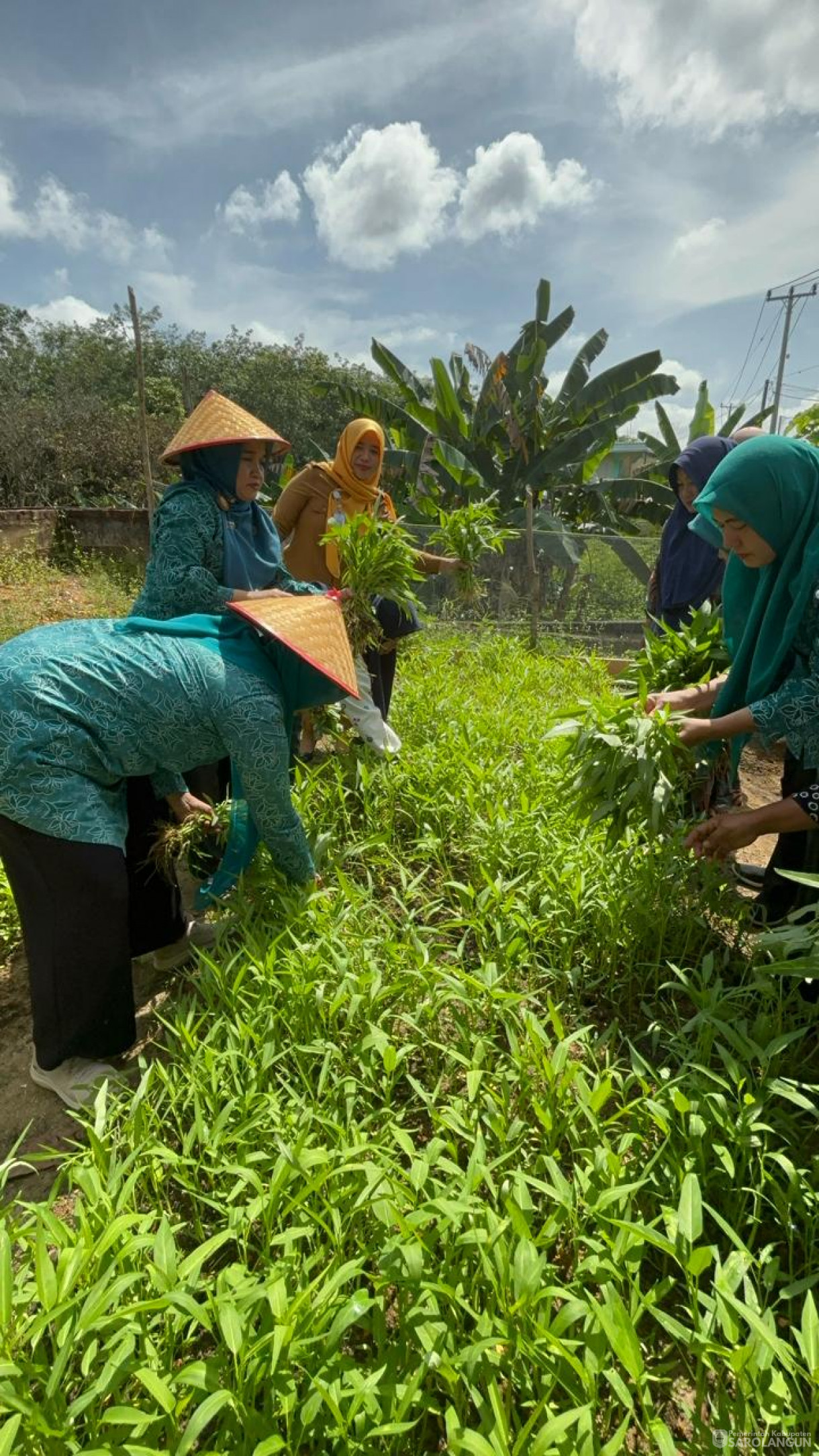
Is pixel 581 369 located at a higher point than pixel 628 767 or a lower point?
higher

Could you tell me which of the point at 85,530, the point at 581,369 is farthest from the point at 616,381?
the point at 85,530

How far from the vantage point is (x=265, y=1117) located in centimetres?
152

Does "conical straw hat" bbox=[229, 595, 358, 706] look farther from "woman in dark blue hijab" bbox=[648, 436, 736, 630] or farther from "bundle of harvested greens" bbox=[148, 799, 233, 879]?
"woman in dark blue hijab" bbox=[648, 436, 736, 630]

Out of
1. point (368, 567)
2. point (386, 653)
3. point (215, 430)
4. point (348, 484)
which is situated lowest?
point (386, 653)

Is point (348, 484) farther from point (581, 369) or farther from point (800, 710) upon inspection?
point (581, 369)

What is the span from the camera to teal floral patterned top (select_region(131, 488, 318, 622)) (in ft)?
7.86

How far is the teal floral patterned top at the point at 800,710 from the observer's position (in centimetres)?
180

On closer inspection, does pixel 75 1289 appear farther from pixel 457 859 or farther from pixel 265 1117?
pixel 457 859

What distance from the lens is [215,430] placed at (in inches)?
97.0

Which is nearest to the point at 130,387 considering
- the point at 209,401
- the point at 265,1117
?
the point at 209,401

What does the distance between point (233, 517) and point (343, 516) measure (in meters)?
0.90

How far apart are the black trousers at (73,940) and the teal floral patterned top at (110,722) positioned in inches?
2.7

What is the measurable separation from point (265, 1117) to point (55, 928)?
0.71m

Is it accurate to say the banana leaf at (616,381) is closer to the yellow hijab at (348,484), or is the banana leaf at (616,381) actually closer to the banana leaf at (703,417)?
the banana leaf at (703,417)
